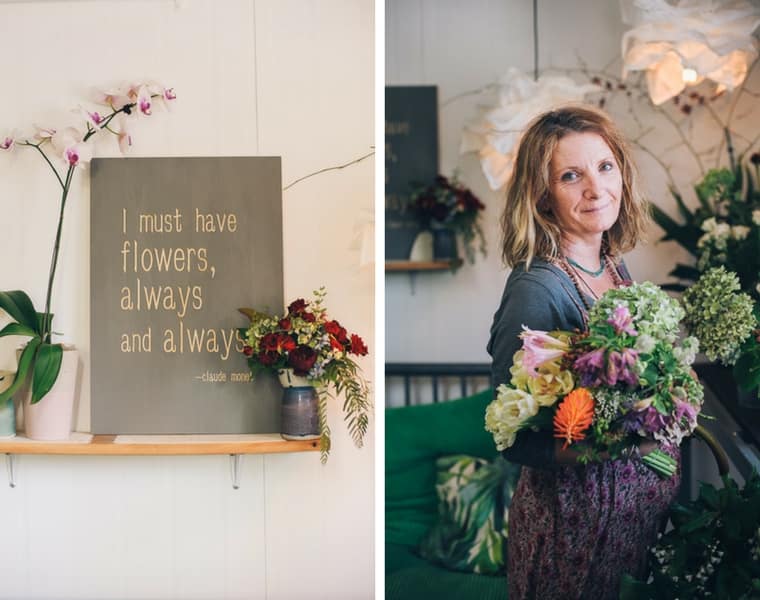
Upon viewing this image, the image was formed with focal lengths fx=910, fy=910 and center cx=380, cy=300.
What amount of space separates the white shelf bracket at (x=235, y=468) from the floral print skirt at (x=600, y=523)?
2.58ft

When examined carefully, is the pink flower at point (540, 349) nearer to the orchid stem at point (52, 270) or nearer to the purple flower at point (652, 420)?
the purple flower at point (652, 420)

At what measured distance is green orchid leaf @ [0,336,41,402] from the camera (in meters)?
2.21

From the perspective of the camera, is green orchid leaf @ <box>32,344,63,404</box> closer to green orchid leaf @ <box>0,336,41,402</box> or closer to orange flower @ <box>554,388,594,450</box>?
green orchid leaf @ <box>0,336,41,402</box>

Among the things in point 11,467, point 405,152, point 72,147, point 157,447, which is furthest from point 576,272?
point 11,467

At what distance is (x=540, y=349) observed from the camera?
2.01 m

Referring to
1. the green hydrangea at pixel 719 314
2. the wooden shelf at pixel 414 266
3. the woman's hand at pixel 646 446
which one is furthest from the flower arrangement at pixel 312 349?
the green hydrangea at pixel 719 314

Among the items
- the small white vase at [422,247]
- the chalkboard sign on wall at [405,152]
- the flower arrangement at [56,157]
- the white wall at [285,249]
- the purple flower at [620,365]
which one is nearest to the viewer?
the purple flower at [620,365]

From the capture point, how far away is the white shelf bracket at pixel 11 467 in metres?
2.42

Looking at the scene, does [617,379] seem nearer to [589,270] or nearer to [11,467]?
[589,270]

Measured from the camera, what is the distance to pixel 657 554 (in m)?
2.10

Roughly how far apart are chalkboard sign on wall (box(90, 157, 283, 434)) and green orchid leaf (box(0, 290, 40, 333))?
0.15m

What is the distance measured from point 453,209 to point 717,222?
25.9 inches

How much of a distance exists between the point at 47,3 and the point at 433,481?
5.29ft

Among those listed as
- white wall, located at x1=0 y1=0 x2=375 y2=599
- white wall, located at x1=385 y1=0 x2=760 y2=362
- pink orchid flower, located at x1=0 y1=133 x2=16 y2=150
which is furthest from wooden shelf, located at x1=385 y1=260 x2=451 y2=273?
pink orchid flower, located at x1=0 y1=133 x2=16 y2=150
